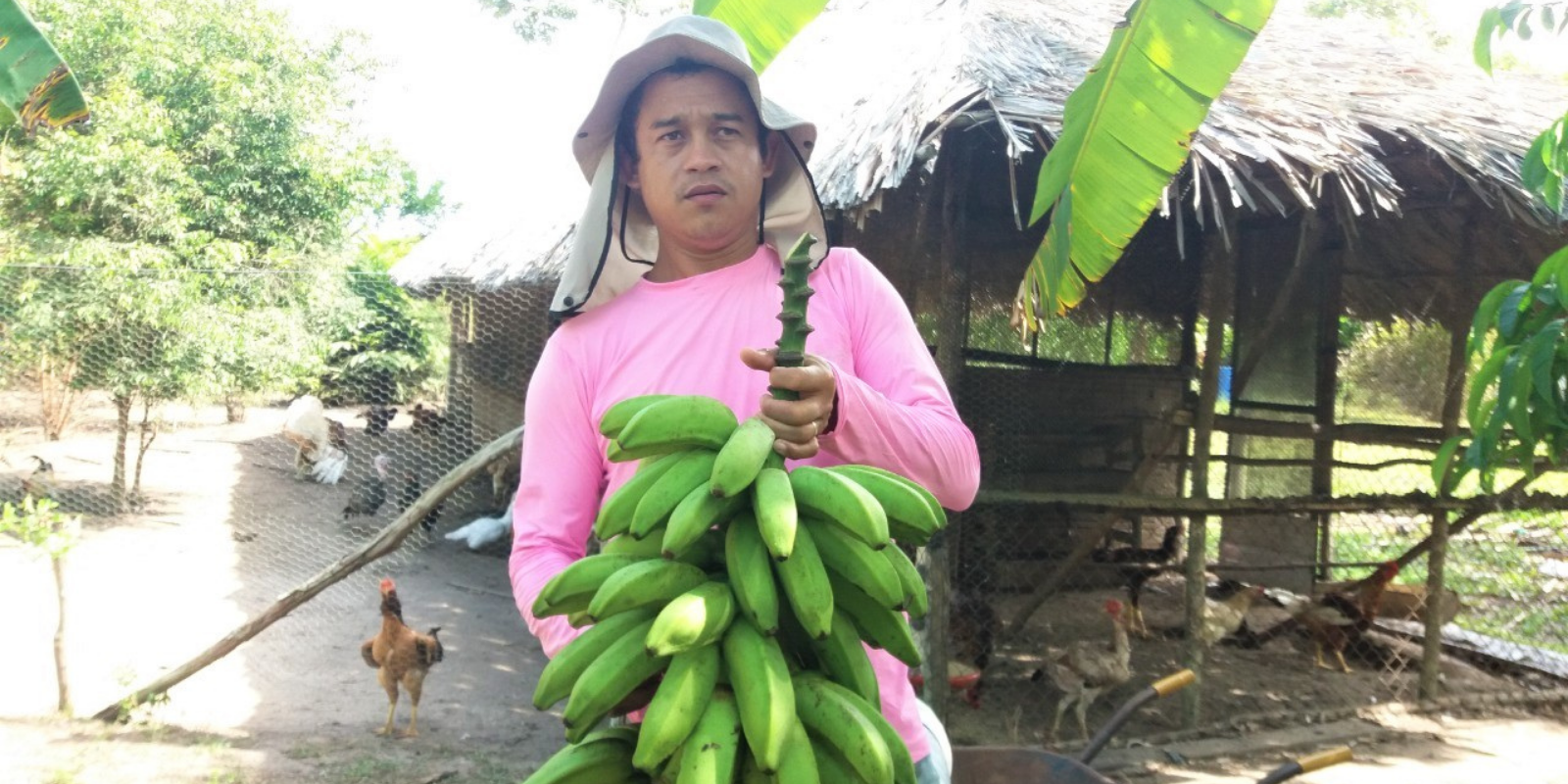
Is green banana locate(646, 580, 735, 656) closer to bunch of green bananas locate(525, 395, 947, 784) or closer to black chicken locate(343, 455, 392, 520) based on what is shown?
bunch of green bananas locate(525, 395, 947, 784)

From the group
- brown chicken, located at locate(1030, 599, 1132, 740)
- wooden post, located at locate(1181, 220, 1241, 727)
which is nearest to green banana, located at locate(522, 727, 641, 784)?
brown chicken, located at locate(1030, 599, 1132, 740)

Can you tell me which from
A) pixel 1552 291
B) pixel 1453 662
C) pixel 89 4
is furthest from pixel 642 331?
pixel 89 4

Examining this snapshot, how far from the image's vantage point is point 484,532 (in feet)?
30.4

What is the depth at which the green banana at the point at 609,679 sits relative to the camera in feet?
3.29

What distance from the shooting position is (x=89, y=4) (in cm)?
1084

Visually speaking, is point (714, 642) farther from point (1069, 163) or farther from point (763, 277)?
point (1069, 163)

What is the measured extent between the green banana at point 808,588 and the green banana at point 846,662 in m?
0.04

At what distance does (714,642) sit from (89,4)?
12.8 meters

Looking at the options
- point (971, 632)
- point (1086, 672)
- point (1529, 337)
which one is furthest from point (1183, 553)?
point (1529, 337)

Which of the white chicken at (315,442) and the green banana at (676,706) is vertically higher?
the green banana at (676,706)

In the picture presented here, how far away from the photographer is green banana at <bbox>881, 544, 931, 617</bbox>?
110 cm

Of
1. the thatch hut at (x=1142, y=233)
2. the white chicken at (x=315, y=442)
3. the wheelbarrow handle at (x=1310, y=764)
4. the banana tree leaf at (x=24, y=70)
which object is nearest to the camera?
the wheelbarrow handle at (x=1310, y=764)

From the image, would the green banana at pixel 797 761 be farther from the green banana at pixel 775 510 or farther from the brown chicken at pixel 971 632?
the brown chicken at pixel 971 632

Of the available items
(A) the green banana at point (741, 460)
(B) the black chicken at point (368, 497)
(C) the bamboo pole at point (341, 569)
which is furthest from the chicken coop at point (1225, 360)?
(B) the black chicken at point (368, 497)
